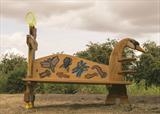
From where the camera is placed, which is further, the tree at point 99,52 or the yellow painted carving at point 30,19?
the tree at point 99,52

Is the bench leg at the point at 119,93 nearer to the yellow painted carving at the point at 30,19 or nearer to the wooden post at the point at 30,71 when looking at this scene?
the wooden post at the point at 30,71

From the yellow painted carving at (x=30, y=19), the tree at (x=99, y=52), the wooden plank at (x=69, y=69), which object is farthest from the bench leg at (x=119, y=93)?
the tree at (x=99, y=52)

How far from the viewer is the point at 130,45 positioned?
38.5 feet

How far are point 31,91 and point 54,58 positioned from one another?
3.32 feet

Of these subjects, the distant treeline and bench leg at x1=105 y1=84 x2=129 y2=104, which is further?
the distant treeline

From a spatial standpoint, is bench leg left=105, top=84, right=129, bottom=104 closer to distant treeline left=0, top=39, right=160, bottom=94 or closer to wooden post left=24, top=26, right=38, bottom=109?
wooden post left=24, top=26, right=38, bottom=109

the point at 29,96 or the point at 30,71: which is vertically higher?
the point at 30,71

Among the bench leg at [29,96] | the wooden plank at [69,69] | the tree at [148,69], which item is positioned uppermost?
the tree at [148,69]

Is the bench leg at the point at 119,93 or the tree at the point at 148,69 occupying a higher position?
the tree at the point at 148,69

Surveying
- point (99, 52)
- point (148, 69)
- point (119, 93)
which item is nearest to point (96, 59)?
point (99, 52)

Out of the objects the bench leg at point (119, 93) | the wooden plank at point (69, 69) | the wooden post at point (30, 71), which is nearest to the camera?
the wooden plank at point (69, 69)

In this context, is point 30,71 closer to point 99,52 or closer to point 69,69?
point 69,69

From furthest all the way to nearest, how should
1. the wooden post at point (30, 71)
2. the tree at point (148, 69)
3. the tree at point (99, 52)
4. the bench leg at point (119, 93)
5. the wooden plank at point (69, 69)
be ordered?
the tree at point (99, 52) → the tree at point (148, 69) → the bench leg at point (119, 93) → the wooden post at point (30, 71) → the wooden plank at point (69, 69)

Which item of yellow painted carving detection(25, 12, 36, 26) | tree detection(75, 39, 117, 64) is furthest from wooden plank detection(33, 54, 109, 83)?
tree detection(75, 39, 117, 64)
